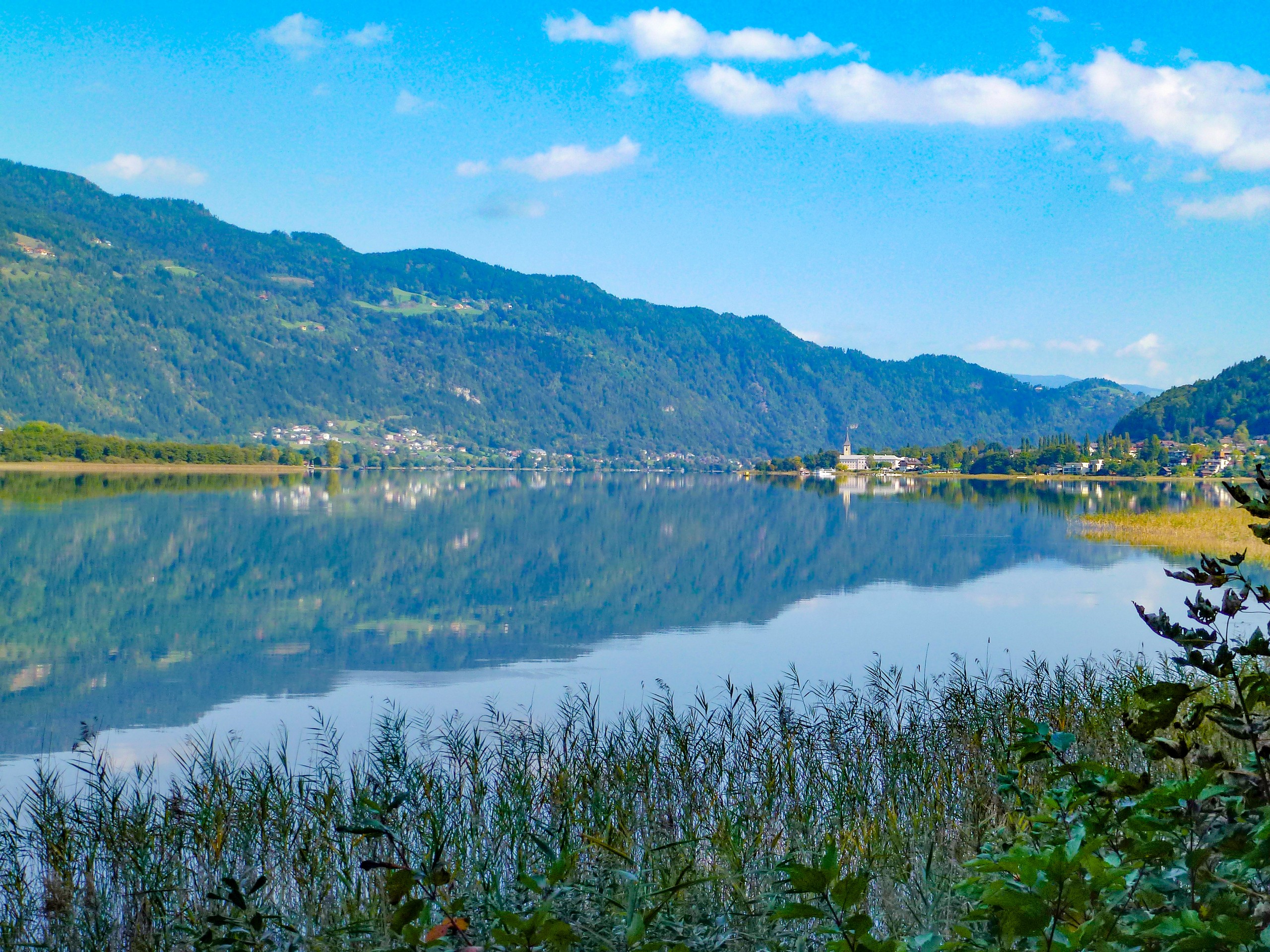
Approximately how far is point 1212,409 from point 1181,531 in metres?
116

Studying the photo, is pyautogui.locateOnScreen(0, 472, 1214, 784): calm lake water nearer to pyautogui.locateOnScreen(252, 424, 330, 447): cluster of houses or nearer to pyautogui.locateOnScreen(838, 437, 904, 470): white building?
pyautogui.locateOnScreen(838, 437, 904, 470): white building

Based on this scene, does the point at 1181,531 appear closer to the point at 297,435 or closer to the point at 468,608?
the point at 468,608

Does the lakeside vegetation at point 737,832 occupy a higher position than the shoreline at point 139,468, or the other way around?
the shoreline at point 139,468

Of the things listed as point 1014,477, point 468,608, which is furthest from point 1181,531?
point 1014,477

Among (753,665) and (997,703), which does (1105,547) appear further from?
(997,703)

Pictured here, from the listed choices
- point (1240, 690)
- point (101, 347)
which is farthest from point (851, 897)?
point (101, 347)

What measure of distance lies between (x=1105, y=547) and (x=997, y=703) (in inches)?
1101

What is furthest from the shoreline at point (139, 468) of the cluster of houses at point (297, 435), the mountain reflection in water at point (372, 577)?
the cluster of houses at point (297, 435)

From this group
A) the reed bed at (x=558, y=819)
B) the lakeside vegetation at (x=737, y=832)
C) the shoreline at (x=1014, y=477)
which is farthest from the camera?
the shoreline at (x=1014, y=477)

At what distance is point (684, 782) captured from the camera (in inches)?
280

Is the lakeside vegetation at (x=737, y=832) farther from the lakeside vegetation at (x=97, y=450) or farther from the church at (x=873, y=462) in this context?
the church at (x=873, y=462)

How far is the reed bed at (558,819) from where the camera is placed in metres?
4.30

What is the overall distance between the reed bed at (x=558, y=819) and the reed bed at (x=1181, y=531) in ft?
70.2

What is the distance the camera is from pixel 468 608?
870 inches
